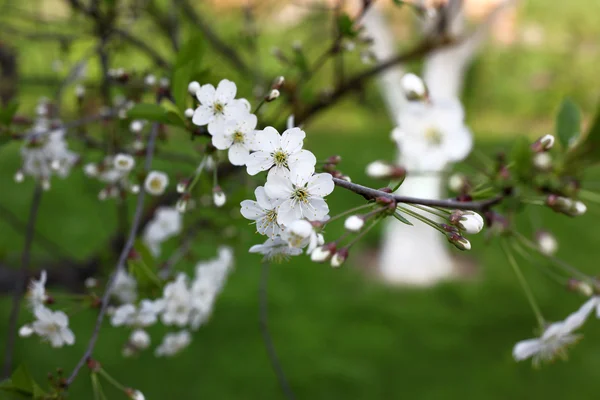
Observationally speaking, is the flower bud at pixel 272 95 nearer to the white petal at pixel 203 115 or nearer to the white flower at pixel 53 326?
the white petal at pixel 203 115

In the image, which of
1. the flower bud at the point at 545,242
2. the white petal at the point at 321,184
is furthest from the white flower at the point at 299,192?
the flower bud at the point at 545,242

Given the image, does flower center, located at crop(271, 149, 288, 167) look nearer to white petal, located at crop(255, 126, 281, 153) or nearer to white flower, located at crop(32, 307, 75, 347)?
white petal, located at crop(255, 126, 281, 153)

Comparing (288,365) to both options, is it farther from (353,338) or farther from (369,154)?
(369,154)

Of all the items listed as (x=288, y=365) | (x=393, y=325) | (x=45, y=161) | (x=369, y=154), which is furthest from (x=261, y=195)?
(x=369, y=154)

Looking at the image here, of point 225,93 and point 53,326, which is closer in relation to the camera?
point 225,93

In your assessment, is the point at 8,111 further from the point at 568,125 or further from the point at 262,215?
the point at 568,125

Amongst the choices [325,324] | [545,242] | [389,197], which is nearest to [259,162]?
[389,197]

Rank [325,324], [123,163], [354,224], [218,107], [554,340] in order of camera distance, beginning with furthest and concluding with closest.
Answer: [325,324]
[123,163]
[554,340]
[218,107]
[354,224]

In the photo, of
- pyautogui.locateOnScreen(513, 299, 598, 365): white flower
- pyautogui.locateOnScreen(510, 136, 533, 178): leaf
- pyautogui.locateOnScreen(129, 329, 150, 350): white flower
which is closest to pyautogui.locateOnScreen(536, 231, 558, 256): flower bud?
pyautogui.locateOnScreen(513, 299, 598, 365): white flower
